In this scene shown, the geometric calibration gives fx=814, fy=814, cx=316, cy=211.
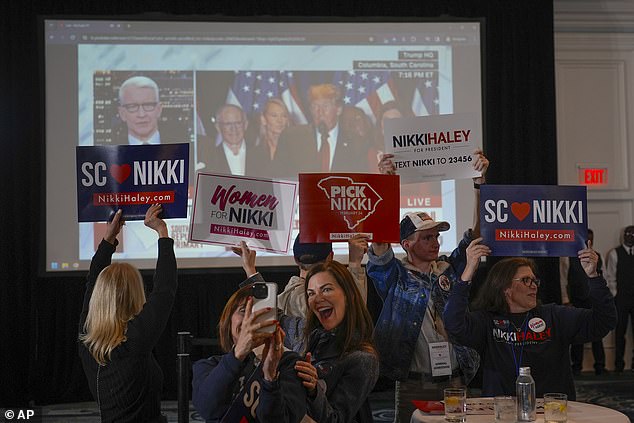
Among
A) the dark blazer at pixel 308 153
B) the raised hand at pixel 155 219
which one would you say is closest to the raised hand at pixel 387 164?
the raised hand at pixel 155 219

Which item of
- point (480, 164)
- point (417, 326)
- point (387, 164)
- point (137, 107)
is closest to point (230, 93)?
point (137, 107)

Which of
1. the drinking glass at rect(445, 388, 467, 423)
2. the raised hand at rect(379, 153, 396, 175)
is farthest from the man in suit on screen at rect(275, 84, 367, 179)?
the drinking glass at rect(445, 388, 467, 423)

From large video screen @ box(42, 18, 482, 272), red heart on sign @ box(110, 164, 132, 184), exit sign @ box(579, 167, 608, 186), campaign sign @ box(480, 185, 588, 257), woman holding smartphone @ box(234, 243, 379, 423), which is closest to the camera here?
woman holding smartphone @ box(234, 243, 379, 423)

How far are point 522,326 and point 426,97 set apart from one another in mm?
3384

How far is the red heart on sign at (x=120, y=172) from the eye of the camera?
3.32 meters

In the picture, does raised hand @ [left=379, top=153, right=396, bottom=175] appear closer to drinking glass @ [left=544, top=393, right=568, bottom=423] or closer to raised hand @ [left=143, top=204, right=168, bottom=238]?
raised hand @ [left=143, top=204, right=168, bottom=238]

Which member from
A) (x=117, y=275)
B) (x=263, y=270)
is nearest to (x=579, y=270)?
(x=263, y=270)

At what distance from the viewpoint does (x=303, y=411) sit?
2369 mm

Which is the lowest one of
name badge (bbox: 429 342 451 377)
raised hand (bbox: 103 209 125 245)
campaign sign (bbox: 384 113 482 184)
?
name badge (bbox: 429 342 451 377)

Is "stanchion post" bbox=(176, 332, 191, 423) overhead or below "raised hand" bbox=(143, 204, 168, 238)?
below

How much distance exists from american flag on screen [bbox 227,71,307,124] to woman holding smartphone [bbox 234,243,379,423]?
3705 millimetres

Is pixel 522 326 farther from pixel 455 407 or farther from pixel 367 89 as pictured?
pixel 367 89

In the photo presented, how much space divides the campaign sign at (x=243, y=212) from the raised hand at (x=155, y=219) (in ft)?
0.49

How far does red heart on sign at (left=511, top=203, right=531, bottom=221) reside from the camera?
3.42 m
